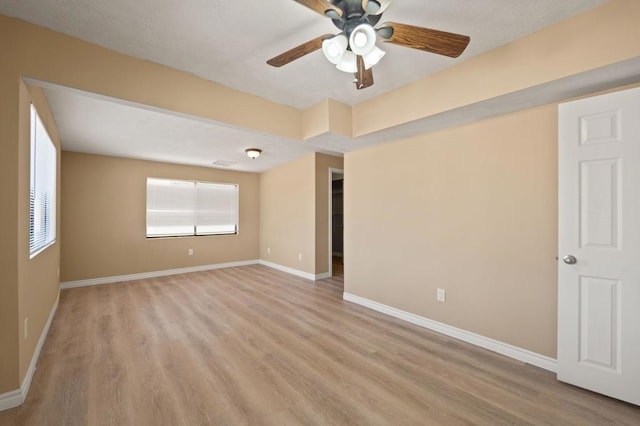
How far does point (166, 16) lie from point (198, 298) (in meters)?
3.52

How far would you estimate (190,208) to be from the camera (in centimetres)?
593

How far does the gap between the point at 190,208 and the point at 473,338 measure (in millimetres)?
5649

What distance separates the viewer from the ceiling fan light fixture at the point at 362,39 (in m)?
1.45

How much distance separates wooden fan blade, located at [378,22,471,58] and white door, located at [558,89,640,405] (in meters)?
1.18

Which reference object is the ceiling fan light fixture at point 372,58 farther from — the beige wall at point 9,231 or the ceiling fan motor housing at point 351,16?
the beige wall at point 9,231

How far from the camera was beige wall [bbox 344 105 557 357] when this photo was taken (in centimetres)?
224

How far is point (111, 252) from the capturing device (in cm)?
490

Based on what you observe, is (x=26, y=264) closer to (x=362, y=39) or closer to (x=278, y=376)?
(x=278, y=376)

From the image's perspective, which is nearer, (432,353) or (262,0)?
(262,0)

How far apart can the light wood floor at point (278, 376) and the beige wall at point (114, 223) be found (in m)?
1.60

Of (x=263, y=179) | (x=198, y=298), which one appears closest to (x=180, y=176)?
(x=263, y=179)

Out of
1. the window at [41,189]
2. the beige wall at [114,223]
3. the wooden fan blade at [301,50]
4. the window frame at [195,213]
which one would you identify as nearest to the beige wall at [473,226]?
the wooden fan blade at [301,50]

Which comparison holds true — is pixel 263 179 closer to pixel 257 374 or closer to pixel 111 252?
pixel 111 252

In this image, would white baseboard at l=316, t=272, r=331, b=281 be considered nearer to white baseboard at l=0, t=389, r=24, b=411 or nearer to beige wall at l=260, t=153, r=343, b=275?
beige wall at l=260, t=153, r=343, b=275
